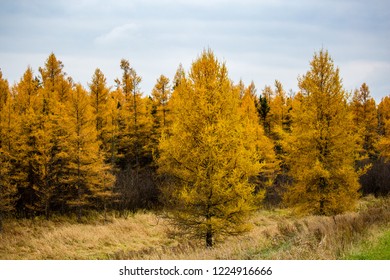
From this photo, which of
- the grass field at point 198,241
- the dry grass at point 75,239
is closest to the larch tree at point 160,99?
the grass field at point 198,241

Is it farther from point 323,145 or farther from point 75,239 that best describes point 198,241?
point 75,239

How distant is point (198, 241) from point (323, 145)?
7479 millimetres

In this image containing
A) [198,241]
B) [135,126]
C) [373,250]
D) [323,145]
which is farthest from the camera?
[135,126]

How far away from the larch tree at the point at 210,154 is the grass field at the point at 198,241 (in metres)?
1.10

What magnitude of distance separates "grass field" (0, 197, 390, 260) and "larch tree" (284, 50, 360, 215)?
3.65ft

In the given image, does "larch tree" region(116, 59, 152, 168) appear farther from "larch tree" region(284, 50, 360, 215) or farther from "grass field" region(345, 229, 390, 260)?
→ "grass field" region(345, 229, 390, 260)

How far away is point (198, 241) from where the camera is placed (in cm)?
1488

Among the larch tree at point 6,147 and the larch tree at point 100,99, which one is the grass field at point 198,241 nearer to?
the larch tree at point 6,147

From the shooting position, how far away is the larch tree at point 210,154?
1114 cm

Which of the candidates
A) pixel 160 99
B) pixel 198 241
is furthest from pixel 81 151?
pixel 198 241

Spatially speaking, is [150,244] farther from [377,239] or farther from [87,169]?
[377,239]

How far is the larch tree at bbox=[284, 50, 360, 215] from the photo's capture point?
15805mm
